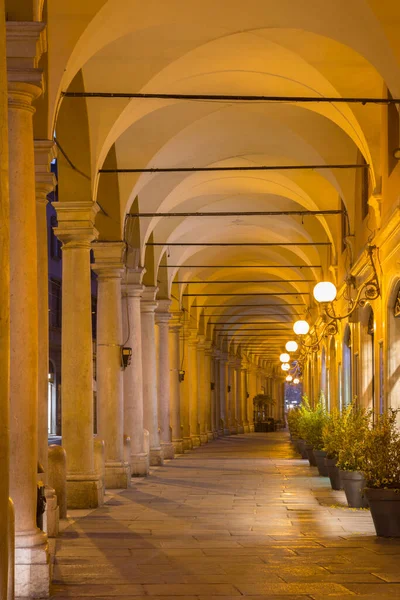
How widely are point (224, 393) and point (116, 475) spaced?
38.3 metres

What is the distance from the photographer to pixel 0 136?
572cm

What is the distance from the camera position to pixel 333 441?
1719 cm

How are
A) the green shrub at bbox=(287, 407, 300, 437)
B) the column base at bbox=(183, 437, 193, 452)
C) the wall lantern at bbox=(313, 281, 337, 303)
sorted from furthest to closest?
the column base at bbox=(183, 437, 193, 452)
the green shrub at bbox=(287, 407, 300, 437)
the wall lantern at bbox=(313, 281, 337, 303)

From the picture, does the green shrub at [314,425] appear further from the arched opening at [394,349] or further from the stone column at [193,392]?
the stone column at [193,392]

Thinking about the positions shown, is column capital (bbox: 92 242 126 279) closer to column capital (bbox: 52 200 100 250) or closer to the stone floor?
column capital (bbox: 52 200 100 250)

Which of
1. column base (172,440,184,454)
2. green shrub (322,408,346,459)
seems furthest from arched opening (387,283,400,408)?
column base (172,440,184,454)

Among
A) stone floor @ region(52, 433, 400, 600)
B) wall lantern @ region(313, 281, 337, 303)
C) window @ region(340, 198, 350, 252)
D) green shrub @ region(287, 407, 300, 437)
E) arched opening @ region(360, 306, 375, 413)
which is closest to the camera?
stone floor @ region(52, 433, 400, 600)

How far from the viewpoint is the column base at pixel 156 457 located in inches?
1089

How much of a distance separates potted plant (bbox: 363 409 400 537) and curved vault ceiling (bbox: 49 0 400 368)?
536 centimetres

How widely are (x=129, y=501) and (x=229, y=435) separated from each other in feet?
137

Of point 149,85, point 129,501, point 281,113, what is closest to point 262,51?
point 149,85

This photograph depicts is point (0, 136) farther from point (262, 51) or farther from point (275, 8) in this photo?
point (262, 51)

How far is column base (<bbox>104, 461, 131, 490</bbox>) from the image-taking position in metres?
19.8

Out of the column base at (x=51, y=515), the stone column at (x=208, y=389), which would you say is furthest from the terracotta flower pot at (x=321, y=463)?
the stone column at (x=208, y=389)
